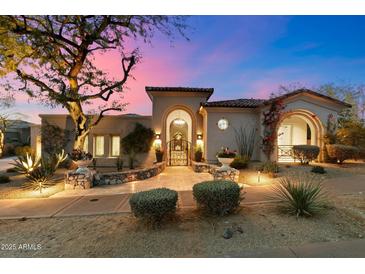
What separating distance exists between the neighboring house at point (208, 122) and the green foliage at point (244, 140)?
0.27 metres

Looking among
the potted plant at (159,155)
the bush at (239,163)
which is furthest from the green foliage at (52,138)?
the bush at (239,163)

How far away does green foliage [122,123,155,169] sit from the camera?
13797mm

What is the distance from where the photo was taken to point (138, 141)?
1380 cm

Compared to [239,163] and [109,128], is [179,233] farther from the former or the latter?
[109,128]

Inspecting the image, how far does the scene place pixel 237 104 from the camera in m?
12.5

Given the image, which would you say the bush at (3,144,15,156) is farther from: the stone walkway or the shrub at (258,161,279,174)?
the stone walkway

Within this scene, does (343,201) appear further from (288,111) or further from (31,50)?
(31,50)

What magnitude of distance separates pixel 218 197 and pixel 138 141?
10.4 metres

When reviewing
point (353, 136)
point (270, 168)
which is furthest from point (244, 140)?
point (353, 136)

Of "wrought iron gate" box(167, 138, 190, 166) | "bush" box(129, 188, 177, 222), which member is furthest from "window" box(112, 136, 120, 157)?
"bush" box(129, 188, 177, 222)

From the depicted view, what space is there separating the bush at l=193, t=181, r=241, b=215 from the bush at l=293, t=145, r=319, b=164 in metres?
8.71

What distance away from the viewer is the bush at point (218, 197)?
4.35m

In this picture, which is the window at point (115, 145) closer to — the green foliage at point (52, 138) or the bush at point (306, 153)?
the green foliage at point (52, 138)

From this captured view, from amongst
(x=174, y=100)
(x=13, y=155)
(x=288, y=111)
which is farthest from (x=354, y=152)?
(x=13, y=155)
